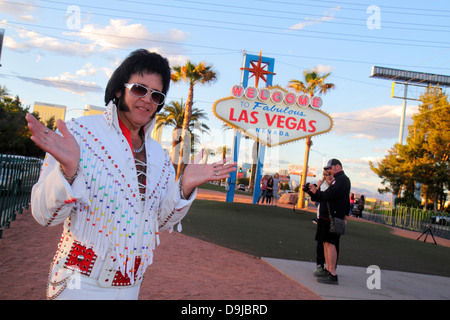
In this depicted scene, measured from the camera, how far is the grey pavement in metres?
5.70

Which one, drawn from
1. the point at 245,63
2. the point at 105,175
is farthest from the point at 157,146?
the point at 245,63

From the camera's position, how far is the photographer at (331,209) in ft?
20.5

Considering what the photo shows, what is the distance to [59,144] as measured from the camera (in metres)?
1.58

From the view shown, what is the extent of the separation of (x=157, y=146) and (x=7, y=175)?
7.21 meters

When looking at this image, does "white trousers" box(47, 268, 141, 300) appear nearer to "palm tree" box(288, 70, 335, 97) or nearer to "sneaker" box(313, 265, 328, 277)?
"sneaker" box(313, 265, 328, 277)

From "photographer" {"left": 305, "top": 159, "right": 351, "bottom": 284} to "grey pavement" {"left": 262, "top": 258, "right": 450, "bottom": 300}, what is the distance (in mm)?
336

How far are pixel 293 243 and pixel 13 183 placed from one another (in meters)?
7.47

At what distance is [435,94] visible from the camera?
3616cm

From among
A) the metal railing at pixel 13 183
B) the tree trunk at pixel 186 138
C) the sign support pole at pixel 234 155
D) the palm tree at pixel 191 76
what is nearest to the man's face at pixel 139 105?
the metal railing at pixel 13 183

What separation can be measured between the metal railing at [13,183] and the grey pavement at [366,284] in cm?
577

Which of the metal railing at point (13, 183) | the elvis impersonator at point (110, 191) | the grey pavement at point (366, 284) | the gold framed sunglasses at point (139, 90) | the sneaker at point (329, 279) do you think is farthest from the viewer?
the metal railing at point (13, 183)

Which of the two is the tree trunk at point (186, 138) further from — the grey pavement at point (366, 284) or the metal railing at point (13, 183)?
the grey pavement at point (366, 284)
